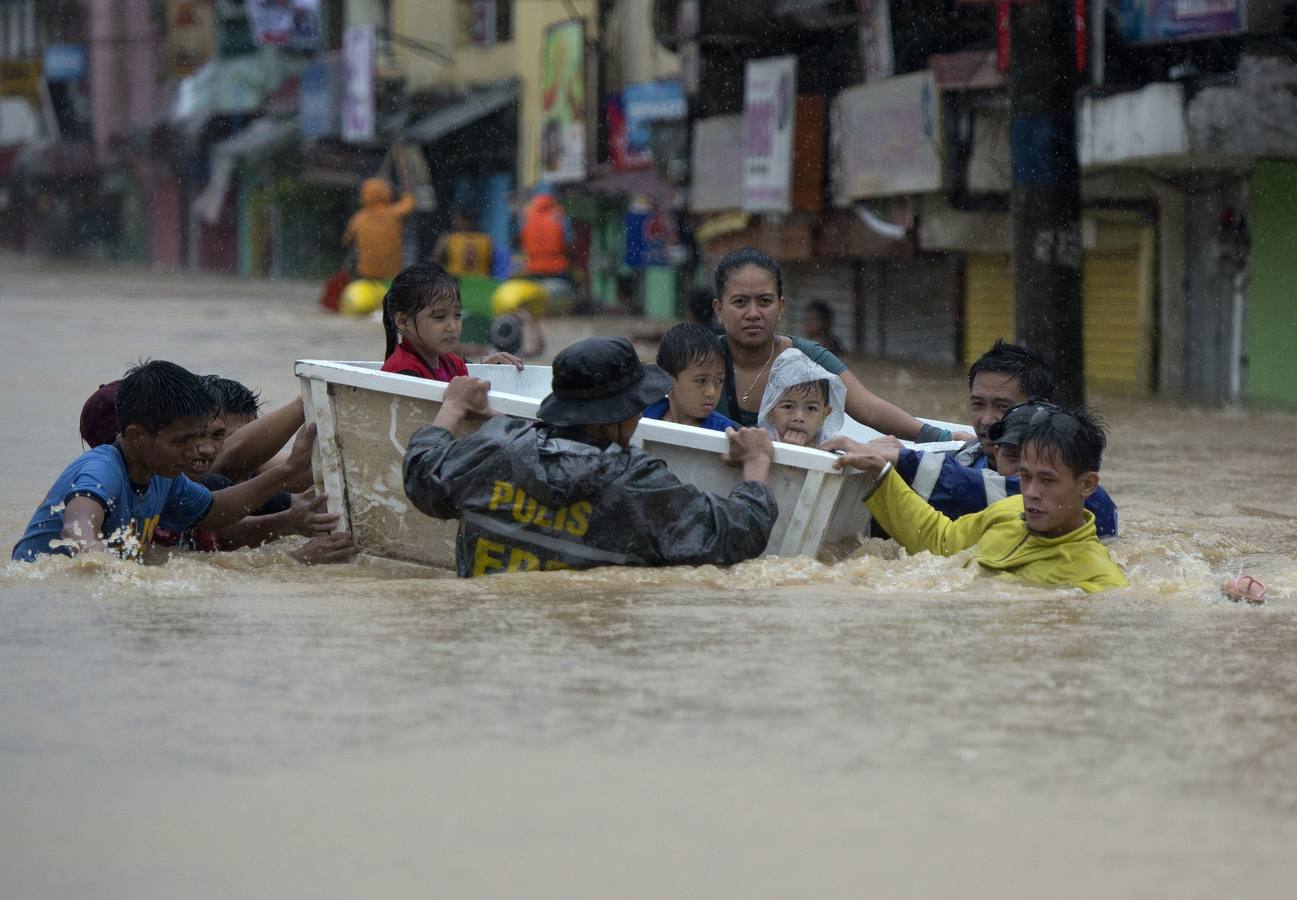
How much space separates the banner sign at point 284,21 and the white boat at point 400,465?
32.2 m

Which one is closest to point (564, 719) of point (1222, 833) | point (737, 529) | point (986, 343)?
point (1222, 833)

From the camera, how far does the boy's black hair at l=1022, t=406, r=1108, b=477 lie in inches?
200

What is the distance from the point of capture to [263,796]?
3219 mm

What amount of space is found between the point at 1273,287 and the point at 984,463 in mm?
8211

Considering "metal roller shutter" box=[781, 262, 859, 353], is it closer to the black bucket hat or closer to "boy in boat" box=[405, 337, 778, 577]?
"boy in boat" box=[405, 337, 778, 577]

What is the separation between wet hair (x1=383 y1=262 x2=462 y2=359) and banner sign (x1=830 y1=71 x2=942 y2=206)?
32.9 ft

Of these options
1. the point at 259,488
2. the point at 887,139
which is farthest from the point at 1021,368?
the point at 887,139

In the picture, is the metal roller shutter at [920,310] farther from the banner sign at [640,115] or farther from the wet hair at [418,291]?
the wet hair at [418,291]

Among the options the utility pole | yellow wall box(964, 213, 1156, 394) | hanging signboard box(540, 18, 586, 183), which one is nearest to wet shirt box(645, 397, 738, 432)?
the utility pole

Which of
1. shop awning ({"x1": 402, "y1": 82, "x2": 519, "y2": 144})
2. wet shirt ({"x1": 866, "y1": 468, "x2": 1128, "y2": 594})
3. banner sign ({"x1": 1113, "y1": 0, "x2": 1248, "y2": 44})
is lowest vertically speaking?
wet shirt ({"x1": 866, "y1": 468, "x2": 1128, "y2": 594})

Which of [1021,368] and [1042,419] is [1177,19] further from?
[1042,419]

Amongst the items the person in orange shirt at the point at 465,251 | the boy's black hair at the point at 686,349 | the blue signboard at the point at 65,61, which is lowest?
the boy's black hair at the point at 686,349

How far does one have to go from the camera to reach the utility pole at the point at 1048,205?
35.2ft

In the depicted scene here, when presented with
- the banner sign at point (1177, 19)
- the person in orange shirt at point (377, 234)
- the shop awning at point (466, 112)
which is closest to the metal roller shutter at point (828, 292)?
the person in orange shirt at point (377, 234)
